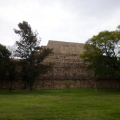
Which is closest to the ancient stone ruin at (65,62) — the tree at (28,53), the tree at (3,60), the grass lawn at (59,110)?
the tree at (28,53)

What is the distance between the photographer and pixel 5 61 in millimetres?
27797

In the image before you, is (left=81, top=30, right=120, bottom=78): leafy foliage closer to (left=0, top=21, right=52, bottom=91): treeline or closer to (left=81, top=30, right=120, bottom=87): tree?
(left=81, top=30, right=120, bottom=87): tree

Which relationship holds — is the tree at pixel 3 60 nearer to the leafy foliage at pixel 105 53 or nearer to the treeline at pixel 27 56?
the treeline at pixel 27 56

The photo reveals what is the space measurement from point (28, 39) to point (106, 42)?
1040cm

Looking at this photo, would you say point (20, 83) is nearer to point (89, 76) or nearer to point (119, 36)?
point (89, 76)

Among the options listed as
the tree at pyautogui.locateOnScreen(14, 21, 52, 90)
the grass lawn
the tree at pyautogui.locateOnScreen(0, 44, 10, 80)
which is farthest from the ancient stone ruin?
the grass lawn

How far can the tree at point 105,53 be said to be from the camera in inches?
1171

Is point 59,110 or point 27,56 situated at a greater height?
point 27,56

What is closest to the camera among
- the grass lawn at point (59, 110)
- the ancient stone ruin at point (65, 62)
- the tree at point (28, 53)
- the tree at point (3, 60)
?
the grass lawn at point (59, 110)

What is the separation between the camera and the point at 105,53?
3084 centimetres

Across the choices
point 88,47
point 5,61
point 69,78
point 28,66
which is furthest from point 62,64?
point 5,61

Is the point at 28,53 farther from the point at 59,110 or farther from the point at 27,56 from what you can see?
the point at 59,110

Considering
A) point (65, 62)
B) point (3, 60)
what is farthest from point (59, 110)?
point (65, 62)

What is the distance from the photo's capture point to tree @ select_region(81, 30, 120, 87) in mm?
29750
